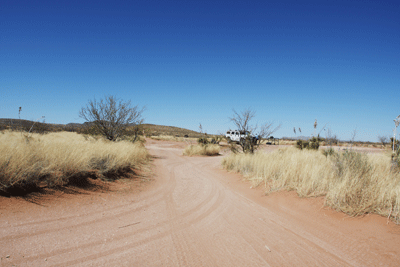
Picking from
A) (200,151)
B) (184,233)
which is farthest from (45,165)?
(200,151)

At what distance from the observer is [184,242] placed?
3.52m

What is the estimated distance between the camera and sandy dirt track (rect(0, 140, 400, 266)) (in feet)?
9.81

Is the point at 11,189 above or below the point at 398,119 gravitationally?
below

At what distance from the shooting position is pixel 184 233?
384cm

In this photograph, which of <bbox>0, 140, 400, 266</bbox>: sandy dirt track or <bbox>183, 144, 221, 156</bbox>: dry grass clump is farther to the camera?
<bbox>183, 144, 221, 156</bbox>: dry grass clump

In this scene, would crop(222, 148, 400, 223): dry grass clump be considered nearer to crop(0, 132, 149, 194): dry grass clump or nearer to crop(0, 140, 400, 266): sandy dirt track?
crop(0, 140, 400, 266): sandy dirt track

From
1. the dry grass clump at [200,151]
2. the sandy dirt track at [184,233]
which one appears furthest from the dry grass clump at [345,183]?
the dry grass clump at [200,151]

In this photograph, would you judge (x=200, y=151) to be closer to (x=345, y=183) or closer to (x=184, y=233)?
(x=345, y=183)

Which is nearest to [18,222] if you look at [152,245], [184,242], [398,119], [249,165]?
[152,245]

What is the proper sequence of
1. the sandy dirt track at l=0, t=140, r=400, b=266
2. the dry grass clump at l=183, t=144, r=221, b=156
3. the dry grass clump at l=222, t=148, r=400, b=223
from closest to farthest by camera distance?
the sandy dirt track at l=0, t=140, r=400, b=266, the dry grass clump at l=222, t=148, r=400, b=223, the dry grass clump at l=183, t=144, r=221, b=156

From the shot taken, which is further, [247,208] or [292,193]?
[292,193]

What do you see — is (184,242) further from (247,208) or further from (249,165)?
(249,165)

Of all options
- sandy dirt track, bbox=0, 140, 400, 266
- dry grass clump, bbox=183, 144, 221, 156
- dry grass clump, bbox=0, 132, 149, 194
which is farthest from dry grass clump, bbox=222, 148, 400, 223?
dry grass clump, bbox=183, 144, 221, 156

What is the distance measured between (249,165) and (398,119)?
5496 mm
